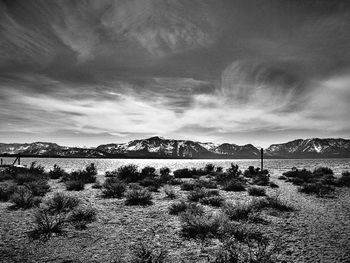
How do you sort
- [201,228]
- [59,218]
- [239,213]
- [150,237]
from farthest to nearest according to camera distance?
[239,213] < [59,218] < [201,228] < [150,237]

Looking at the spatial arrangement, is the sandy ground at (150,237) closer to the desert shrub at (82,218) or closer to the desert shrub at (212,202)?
the desert shrub at (82,218)

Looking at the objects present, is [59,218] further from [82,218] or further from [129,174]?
[129,174]

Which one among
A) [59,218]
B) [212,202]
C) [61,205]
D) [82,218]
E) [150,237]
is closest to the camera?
[150,237]

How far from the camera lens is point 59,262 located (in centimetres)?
440

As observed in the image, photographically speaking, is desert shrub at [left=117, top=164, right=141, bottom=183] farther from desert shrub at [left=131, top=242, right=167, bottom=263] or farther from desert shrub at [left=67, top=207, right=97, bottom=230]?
desert shrub at [left=131, top=242, right=167, bottom=263]

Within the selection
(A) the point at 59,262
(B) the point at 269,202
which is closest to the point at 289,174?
(B) the point at 269,202

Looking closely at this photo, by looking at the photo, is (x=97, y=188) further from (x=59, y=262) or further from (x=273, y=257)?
(x=273, y=257)

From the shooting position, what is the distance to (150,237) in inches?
229

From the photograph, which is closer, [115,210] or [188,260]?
[188,260]

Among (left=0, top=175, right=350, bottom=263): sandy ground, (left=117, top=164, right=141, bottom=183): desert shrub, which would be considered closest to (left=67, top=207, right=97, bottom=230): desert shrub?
(left=0, top=175, right=350, bottom=263): sandy ground

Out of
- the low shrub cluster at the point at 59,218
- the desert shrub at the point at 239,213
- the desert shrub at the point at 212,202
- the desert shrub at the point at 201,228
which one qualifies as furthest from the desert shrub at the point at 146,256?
the desert shrub at the point at 212,202

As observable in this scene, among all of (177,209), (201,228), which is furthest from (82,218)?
(201,228)

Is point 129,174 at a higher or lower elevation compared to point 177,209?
higher

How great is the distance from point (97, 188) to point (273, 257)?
40.2ft
